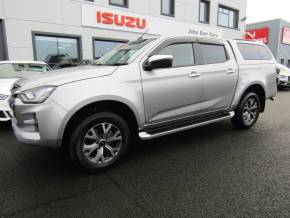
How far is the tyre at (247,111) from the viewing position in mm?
4539

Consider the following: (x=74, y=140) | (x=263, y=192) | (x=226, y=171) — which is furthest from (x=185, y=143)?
(x=74, y=140)

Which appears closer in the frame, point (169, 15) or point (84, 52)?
point (84, 52)

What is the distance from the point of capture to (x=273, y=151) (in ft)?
12.1

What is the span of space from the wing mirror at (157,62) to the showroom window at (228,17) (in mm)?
16735

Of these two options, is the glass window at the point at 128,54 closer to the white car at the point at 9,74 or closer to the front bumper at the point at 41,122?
the front bumper at the point at 41,122

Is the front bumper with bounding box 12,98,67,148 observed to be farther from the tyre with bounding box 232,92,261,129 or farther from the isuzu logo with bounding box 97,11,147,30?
the isuzu logo with bounding box 97,11,147,30

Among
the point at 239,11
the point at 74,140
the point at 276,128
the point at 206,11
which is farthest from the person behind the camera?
the point at 239,11

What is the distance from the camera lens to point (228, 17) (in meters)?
→ 18.6

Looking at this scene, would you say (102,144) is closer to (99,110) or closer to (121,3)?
(99,110)

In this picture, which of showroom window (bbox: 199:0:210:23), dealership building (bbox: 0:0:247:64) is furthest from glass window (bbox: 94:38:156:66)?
showroom window (bbox: 199:0:210:23)

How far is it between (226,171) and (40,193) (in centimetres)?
232

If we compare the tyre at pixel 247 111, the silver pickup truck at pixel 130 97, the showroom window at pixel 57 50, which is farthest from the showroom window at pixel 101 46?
the tyre at pixel 247 111

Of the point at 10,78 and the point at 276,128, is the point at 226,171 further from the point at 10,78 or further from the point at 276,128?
the point at 10,78

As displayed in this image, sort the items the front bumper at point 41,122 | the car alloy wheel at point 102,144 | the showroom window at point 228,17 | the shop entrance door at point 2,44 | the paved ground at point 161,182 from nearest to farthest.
Answer: the paved ground at point 161,182
the front bumper at point 41,122
the car alloy wheel at point 102,144
the shop entrance door at point 2,44
the showroom window at point 228,17
